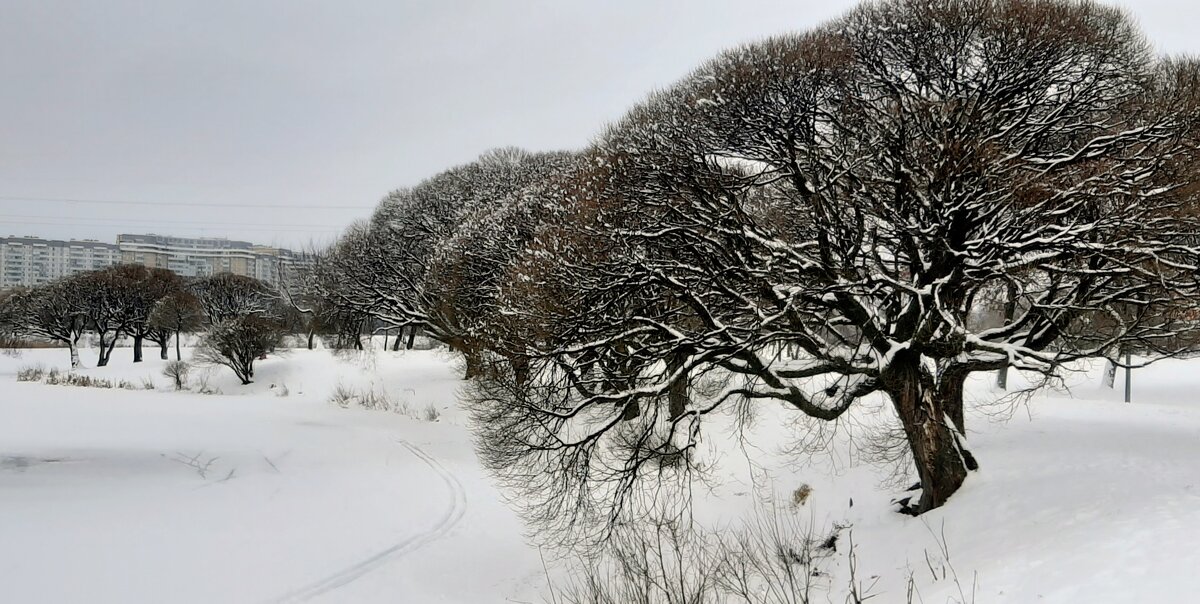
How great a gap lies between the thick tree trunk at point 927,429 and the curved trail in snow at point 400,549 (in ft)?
30.1

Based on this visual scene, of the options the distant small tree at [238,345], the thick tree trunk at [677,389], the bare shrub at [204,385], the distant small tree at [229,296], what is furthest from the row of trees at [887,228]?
the distant small tree at [229,296]

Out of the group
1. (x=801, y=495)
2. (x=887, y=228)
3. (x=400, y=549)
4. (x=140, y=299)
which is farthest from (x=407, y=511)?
(x=140, y=299)

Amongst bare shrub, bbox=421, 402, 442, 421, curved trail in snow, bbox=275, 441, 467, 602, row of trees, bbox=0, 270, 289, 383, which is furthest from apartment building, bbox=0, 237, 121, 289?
curved trail in snow, bbox=275, 441, 467, 602

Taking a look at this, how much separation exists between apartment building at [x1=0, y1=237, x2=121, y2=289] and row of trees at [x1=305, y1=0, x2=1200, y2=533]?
466 ft

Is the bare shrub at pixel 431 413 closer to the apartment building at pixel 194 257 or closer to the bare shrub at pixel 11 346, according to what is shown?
the bare shrub at pixel 11 346

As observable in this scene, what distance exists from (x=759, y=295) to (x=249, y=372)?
2845 cm

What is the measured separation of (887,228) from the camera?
11289 millimetres

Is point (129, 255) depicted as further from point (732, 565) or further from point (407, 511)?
point (732, 565)

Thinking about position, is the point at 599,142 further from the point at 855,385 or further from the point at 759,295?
the point at 855,385

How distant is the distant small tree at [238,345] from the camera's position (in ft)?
101

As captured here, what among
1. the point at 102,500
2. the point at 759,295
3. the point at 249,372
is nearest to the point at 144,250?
the point at 249,372

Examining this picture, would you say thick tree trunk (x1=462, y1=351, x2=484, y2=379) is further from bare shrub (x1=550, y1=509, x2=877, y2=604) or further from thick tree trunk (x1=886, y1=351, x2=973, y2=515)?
thick tree trunk (x1=886, y1=351, x2=973, y2=515)

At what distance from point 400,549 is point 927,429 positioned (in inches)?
386

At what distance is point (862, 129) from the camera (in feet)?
38.4
